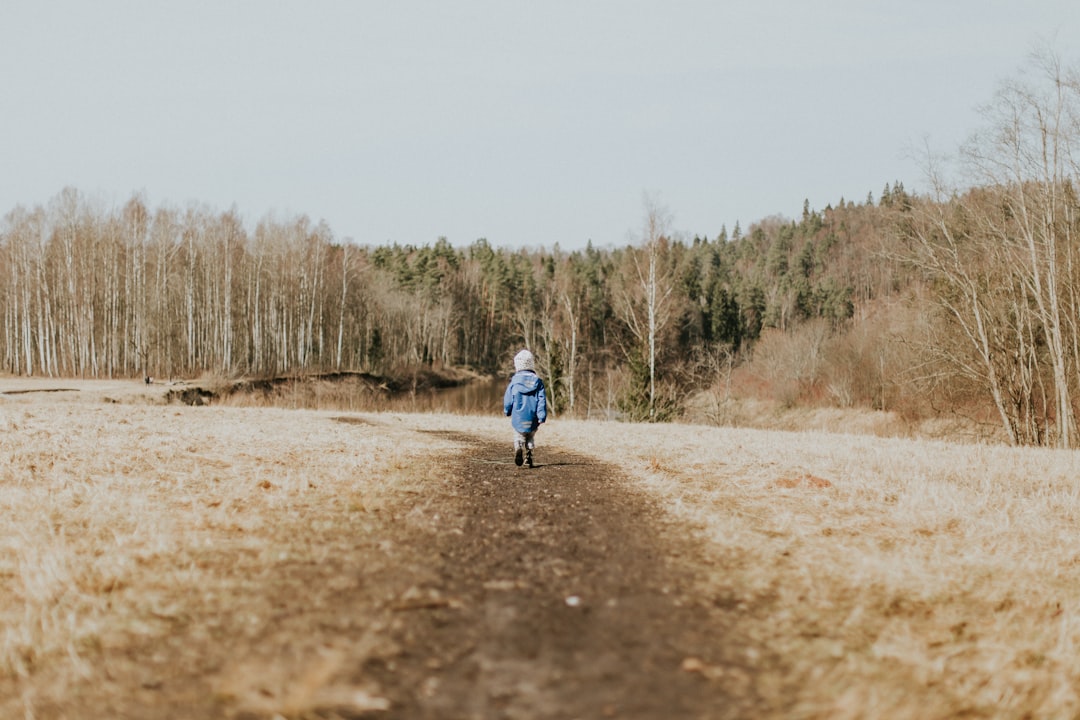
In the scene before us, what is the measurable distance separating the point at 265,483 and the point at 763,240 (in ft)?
589

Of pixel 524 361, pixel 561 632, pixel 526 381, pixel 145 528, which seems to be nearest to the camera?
pixel 561 632

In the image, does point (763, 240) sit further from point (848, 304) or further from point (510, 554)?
point (510, 554)

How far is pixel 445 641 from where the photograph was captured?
3.79 meters

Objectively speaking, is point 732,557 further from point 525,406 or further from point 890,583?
point 525,406

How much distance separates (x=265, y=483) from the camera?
8.00 metres

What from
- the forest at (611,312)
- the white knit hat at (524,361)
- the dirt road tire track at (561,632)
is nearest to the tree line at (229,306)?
the forest at (611,312)

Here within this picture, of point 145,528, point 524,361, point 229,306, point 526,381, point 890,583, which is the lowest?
point 890,583

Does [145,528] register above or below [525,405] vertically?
below

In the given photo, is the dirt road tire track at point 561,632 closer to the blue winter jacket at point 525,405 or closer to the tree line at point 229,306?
the blue winter jacket at point 525,405

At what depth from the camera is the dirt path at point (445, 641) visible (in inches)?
124

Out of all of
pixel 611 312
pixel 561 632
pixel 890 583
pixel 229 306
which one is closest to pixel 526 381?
pixel 890 583

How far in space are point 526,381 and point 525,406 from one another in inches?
17.9

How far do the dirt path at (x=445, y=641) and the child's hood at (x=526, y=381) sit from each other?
5.00 meters

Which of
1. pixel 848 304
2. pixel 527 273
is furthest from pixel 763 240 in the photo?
pixel 527 273
